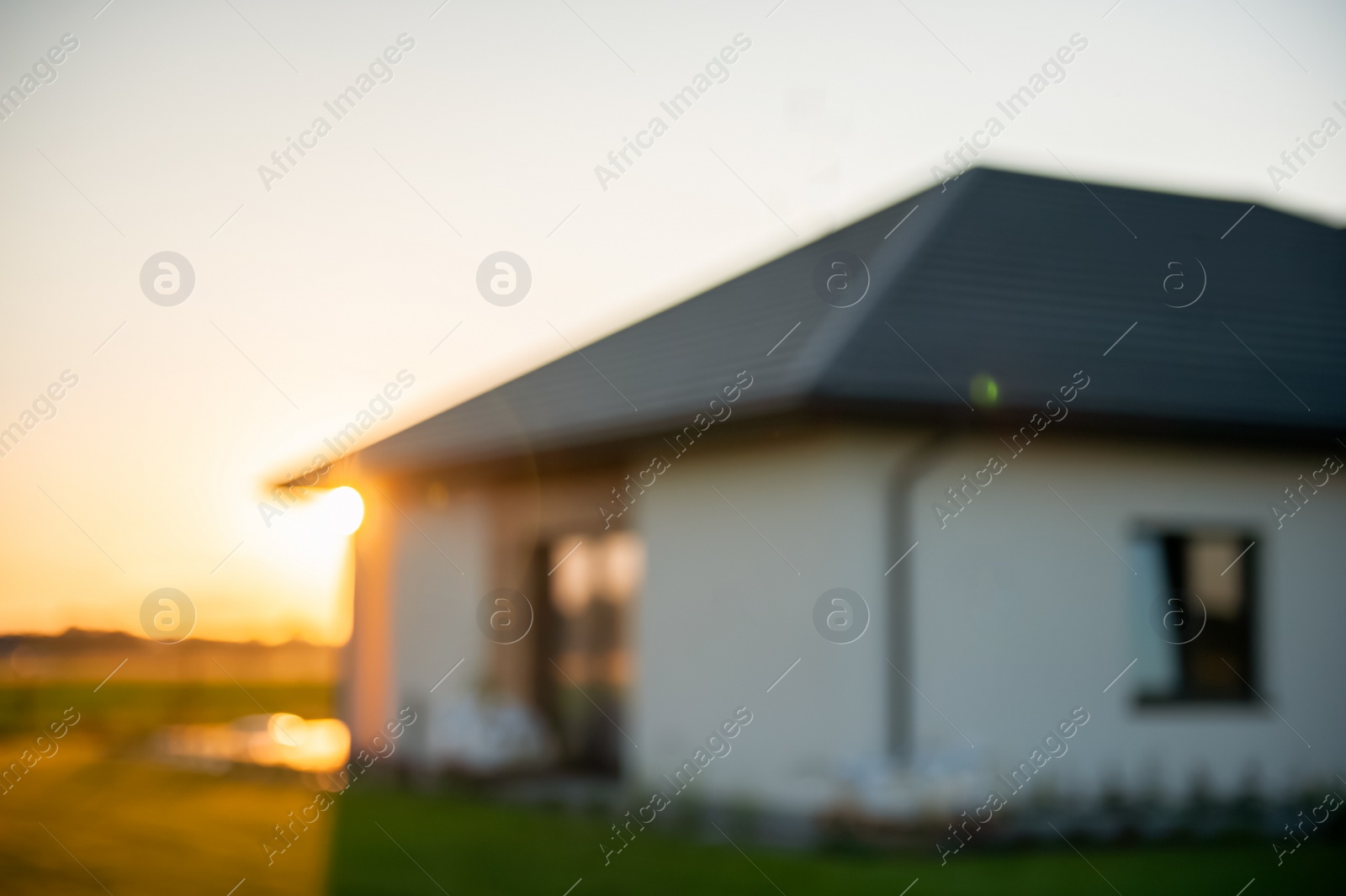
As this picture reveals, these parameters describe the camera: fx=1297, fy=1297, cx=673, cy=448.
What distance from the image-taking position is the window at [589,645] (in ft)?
40.3

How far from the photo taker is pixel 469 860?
26.9ft

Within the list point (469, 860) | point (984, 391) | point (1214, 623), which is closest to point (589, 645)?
point (469, 860)

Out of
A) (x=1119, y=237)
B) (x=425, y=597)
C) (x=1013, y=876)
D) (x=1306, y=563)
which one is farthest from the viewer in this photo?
(x=425, y=597)

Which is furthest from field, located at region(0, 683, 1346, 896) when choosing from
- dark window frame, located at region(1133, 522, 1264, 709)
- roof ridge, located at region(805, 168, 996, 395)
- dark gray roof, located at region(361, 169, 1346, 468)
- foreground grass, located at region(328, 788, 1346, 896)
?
roof ridge, located at region(805, 168, 996, 395)

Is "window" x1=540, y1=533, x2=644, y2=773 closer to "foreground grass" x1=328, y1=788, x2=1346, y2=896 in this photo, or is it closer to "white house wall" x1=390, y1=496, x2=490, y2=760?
"white house wall" x1=390, y1=496, x2=490, y2=760

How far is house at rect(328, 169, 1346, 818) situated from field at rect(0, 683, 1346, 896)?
865 millimetres

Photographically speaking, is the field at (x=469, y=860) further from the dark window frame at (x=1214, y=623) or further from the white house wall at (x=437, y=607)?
the white house wall at (x=437, y=607)

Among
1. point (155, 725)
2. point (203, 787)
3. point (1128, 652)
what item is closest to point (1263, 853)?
point (1128, 652)

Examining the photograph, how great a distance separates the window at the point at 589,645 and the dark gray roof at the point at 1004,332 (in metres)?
1.37

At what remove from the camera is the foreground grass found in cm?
727

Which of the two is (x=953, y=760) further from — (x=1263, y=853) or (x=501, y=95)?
(x=501, y=95)

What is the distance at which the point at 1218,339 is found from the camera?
11359 mm

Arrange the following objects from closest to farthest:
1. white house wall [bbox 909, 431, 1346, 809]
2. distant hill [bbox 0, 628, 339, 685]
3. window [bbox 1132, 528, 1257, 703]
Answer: white house wall [bbox 909, 431, 1346, 809] < window [bbox 1132, 528, 1257, 703] < distant hill [bbox 0, 628, 339, 685]

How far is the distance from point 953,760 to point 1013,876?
50.2 inches
